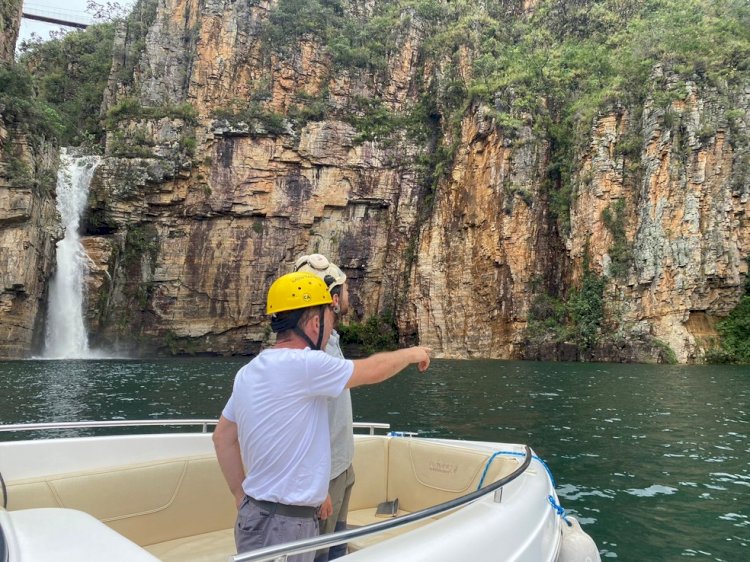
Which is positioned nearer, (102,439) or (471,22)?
(102,439)

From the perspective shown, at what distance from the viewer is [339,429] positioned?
2.62m

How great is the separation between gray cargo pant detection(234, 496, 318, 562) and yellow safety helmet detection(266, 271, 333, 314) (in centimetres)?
77

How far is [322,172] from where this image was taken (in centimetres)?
4094

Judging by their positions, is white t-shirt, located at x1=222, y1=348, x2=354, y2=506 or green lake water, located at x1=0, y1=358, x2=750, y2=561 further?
green lake water, located at x1=0, y1=358, x2=750, y2=561

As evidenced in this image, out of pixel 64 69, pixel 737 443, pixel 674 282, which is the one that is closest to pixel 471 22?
pixel 674 282

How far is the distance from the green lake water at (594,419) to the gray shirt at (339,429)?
3.34 m

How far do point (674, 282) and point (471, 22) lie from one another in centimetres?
2718

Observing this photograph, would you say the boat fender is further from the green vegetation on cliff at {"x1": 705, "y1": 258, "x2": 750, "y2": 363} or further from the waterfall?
the waterfall

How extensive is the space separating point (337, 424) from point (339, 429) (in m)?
0.05

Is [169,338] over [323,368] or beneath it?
beneath

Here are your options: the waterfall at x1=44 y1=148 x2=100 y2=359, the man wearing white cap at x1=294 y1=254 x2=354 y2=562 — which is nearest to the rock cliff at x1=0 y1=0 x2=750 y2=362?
the waterfall at x1=44 y1=148 x2=100 y2=359

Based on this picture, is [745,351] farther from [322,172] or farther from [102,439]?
[102,439]

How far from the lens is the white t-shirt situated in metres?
2.04

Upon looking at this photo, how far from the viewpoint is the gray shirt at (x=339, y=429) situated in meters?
2.56
